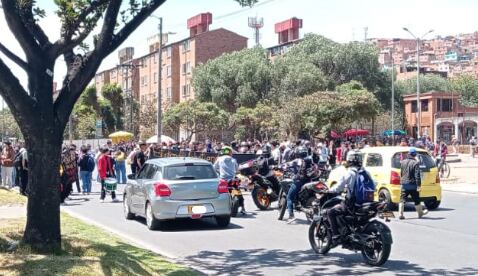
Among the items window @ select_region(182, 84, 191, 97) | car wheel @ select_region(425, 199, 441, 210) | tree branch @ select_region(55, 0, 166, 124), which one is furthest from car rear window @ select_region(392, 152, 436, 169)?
window @ select_region(182, 84, 191, 97)

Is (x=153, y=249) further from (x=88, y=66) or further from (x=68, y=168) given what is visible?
(x=68, y=168)

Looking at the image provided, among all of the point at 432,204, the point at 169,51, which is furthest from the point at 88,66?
the point at 169,51

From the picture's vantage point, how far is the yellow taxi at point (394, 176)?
683 inches

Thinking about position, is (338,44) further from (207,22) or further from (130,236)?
(130,236)

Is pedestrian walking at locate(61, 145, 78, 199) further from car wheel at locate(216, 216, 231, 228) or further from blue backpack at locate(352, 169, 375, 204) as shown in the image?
blue backpack at locate(352, 169, 375, 204)

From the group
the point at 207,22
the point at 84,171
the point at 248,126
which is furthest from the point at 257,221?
the point at 207,22

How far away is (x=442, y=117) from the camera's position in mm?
77938

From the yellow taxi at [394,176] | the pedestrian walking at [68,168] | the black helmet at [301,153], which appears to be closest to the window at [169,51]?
the pedestrian walking at [68,168]

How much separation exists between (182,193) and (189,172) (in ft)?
1.84

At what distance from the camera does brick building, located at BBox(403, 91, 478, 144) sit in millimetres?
77438

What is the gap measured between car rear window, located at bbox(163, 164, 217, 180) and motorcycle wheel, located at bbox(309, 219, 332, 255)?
3.68m

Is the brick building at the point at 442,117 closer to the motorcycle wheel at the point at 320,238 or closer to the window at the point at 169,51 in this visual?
the window at the point at 169,51

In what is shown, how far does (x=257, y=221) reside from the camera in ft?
51.8

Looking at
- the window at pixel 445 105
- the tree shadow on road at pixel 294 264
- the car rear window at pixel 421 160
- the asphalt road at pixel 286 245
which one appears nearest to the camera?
the tree shadow on road at pixel 294 264
